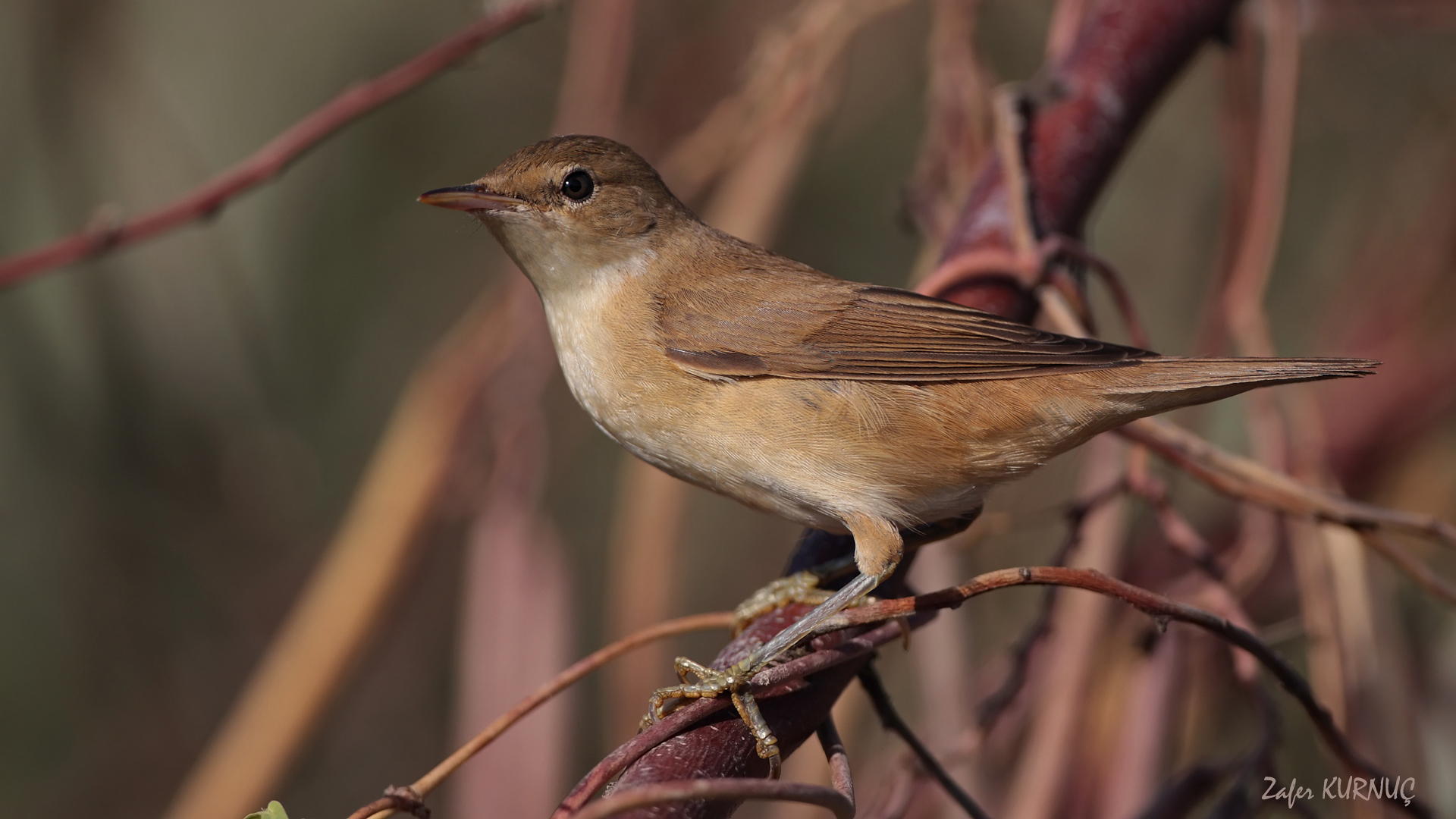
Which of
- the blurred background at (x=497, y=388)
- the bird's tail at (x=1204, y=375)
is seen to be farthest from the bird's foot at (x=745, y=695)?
the blurred background at (x=497, y=388)

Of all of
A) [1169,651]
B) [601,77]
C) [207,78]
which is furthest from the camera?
[207,78]

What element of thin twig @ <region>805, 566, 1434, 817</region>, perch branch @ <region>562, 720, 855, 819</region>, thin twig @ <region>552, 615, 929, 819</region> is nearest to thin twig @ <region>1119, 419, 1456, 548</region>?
thin twig @ <region>805, 566, 1434, 817</region>

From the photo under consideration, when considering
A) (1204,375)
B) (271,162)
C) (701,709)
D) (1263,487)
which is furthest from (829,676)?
(271,162)

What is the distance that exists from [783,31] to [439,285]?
1967 mm

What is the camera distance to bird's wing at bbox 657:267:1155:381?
215cm

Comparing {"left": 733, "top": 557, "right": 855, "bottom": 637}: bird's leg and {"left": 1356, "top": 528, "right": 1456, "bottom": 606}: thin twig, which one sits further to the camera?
{"left": 733, "top": 557, "right": 855, "bottom": 637}: bird's leg

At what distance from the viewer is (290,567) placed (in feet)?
13.5

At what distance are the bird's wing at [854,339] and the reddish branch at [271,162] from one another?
613 mm

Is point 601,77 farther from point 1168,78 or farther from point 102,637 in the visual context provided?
point 102,637

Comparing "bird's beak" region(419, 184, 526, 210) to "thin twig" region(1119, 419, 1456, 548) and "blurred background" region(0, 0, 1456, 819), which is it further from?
"thin twig" region(1119, 419, 1456, 548)

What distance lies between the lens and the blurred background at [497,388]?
2.78 m

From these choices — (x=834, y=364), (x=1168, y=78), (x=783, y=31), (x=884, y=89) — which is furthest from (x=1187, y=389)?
(x=884, y=89)

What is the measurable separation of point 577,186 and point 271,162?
58 centimetres

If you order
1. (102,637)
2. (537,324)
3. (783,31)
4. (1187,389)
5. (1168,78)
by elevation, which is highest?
(783,31)
